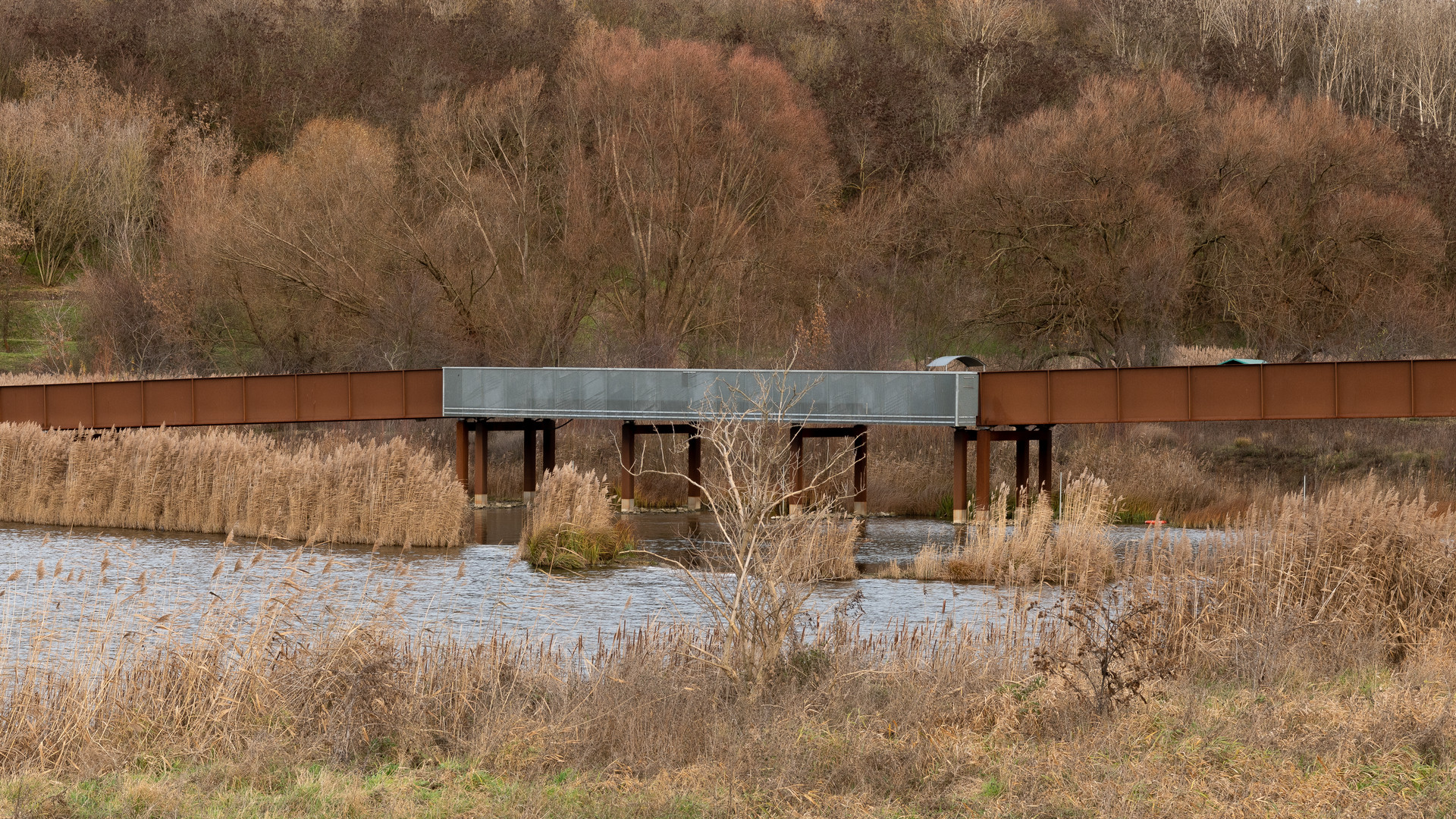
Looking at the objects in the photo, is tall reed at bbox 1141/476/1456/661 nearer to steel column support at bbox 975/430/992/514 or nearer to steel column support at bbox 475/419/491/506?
steel column support at bbox 975/430/992/514

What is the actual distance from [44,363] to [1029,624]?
157ft

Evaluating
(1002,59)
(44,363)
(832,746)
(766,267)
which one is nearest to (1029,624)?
(832,746)

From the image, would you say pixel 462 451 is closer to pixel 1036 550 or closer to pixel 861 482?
pixel 861 482

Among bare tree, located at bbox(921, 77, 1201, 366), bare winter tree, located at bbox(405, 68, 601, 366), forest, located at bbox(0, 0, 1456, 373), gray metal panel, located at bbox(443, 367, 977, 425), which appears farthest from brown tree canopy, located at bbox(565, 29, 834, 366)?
gray metal panel, located at bbox(443, 367, 977, 425)

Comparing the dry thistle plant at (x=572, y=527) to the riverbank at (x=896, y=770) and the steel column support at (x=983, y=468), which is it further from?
the riverbank at (x=896, y=770)

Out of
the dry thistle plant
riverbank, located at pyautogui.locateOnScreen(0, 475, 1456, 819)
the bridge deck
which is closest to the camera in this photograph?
riverbank, located at pyautogui.locateOnScreen(0, 475, 1456, 819)

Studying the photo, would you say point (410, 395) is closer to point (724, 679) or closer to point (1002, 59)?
point (724, 679)

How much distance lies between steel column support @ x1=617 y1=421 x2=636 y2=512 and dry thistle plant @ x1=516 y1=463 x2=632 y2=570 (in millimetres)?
8978

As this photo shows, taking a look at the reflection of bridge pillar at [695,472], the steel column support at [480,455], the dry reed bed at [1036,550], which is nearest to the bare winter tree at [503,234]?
the steel column support at [480,455]

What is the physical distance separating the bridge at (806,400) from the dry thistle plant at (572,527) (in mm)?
2700

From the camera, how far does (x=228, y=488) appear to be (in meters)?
28.2

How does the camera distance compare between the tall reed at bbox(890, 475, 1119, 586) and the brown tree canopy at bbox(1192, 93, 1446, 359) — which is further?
the brown tree canopy at bbox(1192, 93, 1446, 359)

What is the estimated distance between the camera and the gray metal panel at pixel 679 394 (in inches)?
1280

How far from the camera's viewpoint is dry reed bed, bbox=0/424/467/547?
2700 cm
